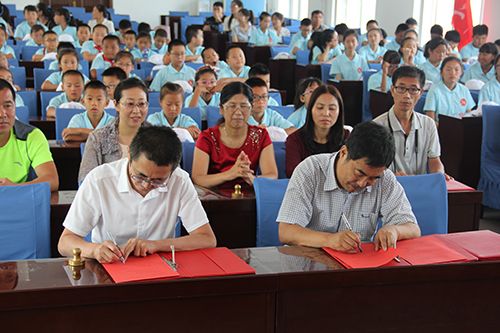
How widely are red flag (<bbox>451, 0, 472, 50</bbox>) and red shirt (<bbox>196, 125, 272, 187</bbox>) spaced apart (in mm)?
7075

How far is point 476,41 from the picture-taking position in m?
8.65

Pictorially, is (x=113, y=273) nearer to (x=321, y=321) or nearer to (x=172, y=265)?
(x=172, y=265)

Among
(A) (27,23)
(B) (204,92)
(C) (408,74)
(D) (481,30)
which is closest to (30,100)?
(B) (204,92)

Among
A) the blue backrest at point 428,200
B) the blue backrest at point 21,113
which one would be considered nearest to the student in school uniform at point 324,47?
the blue backrest at point 21,113

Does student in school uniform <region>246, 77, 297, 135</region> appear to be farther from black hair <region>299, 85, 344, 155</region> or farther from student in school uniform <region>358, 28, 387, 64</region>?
student in school uniform <region>358, 28, 387, 64</region>

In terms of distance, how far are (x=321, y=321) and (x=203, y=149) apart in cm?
153

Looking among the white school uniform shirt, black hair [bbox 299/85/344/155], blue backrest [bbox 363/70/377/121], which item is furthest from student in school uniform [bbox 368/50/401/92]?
the white school uniform shirt

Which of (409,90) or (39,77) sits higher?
(409,90)

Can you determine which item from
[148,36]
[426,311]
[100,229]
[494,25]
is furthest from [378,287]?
[494,25]

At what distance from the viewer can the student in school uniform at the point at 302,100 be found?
15.3 feet

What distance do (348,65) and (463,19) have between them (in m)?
2.77

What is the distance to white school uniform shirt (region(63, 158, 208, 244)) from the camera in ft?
7.07

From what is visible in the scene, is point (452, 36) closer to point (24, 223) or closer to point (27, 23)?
point (27, 23)

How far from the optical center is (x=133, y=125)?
10.4 feet
